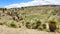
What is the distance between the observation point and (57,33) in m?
20.3

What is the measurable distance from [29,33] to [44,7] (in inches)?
4890

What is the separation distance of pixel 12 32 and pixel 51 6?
12132 centimetres

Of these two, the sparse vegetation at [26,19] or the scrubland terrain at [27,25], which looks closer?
the scrubland terrain at [27,25]

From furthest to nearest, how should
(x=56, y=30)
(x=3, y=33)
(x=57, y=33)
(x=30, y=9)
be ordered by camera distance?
(x=30, y=9) < (x=56, y=30) < (x=57, y=33) < (x=3, y=33)

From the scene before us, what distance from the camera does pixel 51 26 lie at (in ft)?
77.7

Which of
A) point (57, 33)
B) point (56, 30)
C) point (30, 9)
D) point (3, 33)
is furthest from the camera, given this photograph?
point (30, 9)

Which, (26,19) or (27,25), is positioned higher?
(27,25)

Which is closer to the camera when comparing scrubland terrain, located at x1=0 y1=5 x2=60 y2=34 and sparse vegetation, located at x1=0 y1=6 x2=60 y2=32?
scrubland terrain, located at x1=0 y1=5 x2=60 y2=34

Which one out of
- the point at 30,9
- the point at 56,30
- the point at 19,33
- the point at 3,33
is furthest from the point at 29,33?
the point at 30,9

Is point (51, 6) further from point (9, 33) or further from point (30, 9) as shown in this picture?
point (9, 33)

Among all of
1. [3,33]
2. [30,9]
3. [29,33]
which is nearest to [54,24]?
[29,33]

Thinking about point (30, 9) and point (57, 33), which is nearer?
point (57, 33)

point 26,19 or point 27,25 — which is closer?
point 27,25

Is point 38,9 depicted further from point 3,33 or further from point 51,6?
point 3,33
